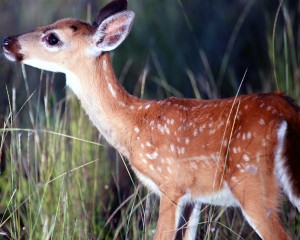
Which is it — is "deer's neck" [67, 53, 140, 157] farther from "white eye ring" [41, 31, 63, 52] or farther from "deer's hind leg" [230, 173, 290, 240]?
"deer's hind leg" [230, 173, 290, 240]

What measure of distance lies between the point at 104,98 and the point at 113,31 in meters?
0.47

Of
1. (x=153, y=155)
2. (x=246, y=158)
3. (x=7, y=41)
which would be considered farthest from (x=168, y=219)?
(x=7, y=41)

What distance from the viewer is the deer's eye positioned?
707cm

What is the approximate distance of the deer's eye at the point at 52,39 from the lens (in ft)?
23.2

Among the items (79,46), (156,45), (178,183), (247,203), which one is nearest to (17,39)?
(79,46)

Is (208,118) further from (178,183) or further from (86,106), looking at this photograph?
(86,106)

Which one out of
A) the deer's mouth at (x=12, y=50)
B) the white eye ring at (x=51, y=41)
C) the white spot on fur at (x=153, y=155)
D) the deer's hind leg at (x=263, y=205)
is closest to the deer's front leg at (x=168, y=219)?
the white spot on fur at (x=153, y=155)

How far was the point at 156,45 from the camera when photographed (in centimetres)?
1214

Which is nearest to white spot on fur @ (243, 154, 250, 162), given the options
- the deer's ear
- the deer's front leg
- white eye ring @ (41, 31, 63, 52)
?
the deer's front leg

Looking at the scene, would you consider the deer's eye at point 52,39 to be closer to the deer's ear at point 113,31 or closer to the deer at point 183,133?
the deer at point 183,133

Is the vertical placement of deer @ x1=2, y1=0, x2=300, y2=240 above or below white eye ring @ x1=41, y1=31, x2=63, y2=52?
below

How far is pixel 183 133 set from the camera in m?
6.64

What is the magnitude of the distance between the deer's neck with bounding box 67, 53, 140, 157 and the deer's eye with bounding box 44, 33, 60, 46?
0.80 feet

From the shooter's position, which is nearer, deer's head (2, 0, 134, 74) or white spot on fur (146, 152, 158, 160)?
white spot on fur (146, 152, 158, 160)
